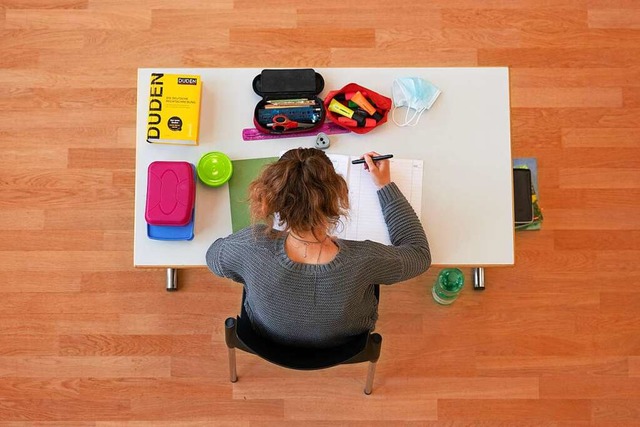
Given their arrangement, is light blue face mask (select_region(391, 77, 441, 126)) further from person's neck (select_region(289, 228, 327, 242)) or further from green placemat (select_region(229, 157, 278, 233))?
person's neck (select_region(289, 228, 327, 242))

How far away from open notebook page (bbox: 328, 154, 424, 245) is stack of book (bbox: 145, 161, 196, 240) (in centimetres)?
39

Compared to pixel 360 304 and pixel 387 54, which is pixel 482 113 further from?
pixel 387 54

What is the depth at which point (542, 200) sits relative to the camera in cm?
238

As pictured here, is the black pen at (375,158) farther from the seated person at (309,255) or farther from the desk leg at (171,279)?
the desk leg at (171,279)

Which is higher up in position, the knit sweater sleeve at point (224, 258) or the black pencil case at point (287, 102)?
the black pencil case at point (287, 102)

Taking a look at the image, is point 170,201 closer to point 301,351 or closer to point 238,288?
point 301,351

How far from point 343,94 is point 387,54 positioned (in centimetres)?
90

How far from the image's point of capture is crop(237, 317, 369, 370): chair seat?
1416 mm

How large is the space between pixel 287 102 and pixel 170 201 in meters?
0.41

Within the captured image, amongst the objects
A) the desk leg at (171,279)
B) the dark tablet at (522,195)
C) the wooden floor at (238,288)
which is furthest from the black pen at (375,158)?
the desk leg at (171,279)

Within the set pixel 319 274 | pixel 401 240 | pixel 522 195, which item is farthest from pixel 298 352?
pixel 522 195

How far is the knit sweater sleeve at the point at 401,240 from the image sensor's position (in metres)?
1.50

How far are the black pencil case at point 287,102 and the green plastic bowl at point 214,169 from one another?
0.44 feet

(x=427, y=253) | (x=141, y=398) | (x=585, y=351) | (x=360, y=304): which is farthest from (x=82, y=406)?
(x=585, y=351)
